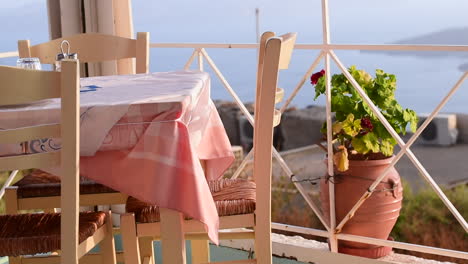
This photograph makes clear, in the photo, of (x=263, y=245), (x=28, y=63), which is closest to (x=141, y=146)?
(x=263, y=245)

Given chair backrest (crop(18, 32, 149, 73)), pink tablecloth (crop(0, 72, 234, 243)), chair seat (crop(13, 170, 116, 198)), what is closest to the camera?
pink tablecloth (crop(0, 72, 234, 243))

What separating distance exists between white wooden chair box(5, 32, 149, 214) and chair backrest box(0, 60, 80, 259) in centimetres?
69

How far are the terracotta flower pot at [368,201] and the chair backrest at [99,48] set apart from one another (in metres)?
0.98

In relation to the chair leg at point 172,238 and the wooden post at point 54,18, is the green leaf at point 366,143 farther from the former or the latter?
the wooden post at point 54,18

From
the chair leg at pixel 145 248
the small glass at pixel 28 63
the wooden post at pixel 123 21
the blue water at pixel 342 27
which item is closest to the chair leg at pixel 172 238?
the chair leg at pixel 145 248

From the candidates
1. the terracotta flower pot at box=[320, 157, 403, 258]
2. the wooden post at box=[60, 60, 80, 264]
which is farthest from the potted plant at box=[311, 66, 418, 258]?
the wooden post at box=[60, 60, 80, 264]

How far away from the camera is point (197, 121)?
2.23m

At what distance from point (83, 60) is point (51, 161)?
1243 mm

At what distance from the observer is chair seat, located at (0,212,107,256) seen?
6.19 ft

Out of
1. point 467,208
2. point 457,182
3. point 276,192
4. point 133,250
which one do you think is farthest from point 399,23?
point 133,250

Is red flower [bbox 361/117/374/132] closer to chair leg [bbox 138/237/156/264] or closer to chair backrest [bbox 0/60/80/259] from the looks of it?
chair leg [bbox 138/237/156/264]

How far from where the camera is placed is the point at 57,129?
5.65 feet

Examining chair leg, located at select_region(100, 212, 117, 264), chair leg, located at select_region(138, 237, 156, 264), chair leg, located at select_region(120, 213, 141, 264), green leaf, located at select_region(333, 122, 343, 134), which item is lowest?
chair leg, located at select_region(138, 237, 156, 264)

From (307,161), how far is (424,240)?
22.8ft
